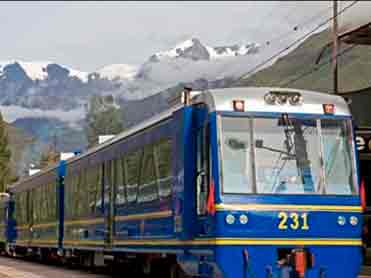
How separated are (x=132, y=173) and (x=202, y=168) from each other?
4400 mm

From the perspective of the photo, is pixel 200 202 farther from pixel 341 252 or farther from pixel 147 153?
pixel 147 153

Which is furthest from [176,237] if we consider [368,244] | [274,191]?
[368,244]

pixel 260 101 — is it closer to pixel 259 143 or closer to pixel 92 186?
pixel 259 143

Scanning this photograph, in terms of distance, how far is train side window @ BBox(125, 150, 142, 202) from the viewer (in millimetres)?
16781

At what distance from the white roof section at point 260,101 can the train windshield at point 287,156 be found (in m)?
0.17

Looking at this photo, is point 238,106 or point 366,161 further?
point 366,161

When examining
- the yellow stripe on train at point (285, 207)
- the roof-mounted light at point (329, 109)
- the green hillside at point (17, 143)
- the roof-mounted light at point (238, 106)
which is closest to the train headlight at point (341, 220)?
the yellow stripe on train at point (285, 207)

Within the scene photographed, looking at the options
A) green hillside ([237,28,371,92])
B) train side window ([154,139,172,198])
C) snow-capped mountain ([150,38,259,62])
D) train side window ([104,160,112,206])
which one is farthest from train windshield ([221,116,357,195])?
snow-capped mountain ([150,38,259,62])

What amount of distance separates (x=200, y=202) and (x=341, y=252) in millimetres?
2231

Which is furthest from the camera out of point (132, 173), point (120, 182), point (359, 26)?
point (359, 26)

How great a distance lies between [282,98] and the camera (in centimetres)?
1317

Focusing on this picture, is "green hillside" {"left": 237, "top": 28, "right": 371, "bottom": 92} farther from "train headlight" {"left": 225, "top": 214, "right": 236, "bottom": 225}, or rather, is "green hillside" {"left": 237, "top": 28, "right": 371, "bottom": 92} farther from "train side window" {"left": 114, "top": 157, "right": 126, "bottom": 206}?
"train headlight" {"left": 225, "top": 214, "right": 236, "bottom": 225}

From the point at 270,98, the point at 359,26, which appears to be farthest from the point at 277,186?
the point at 359,26

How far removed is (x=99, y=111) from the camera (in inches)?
4323
